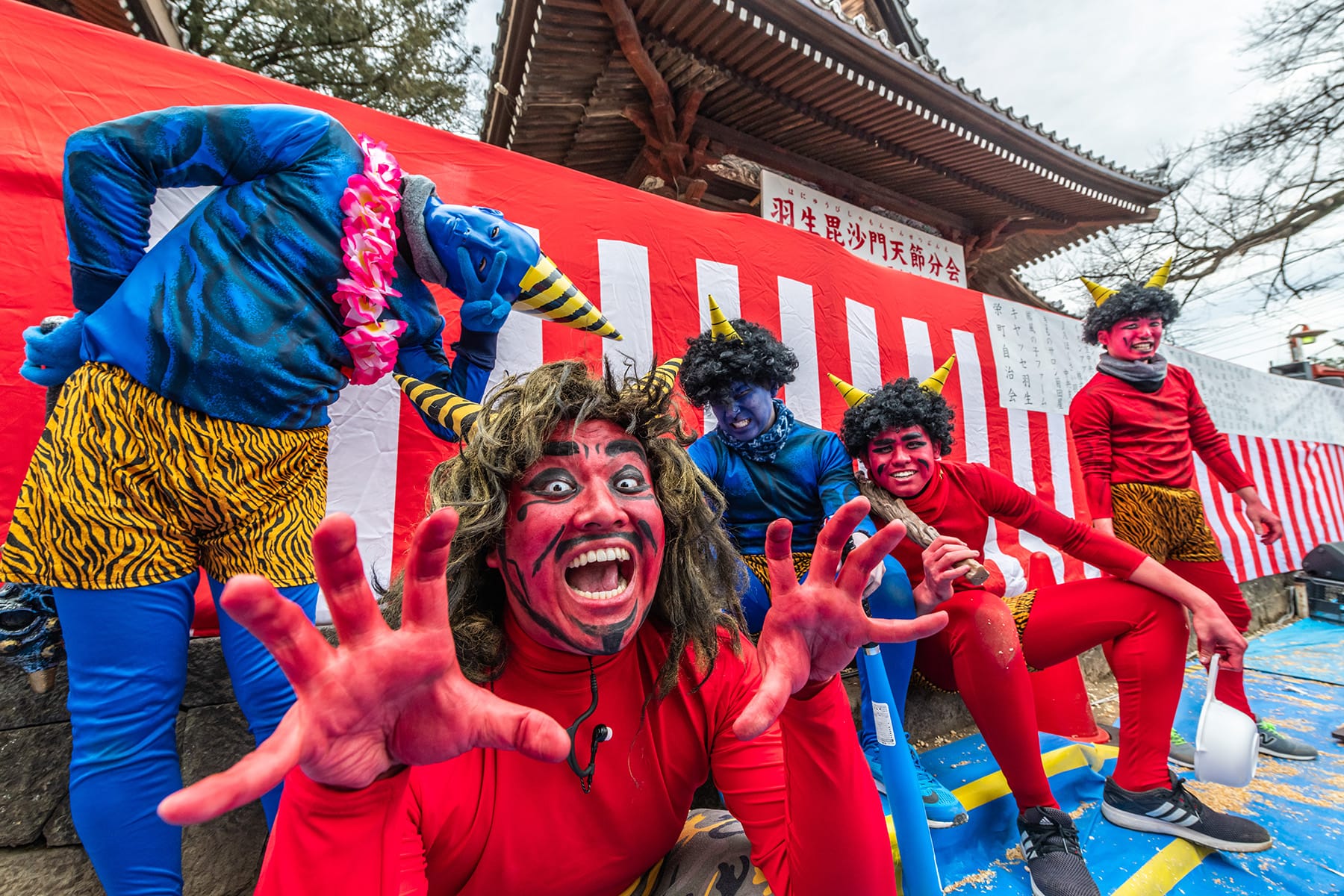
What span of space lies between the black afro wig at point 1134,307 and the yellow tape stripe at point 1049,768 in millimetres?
1989

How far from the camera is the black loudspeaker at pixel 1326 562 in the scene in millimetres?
5363

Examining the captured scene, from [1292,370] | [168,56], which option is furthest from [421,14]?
[1292,370]

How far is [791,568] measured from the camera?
922mm

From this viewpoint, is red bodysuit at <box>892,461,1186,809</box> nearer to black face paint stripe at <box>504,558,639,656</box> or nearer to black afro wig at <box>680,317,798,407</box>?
black afro wig at <box>680,317,798,407</box>

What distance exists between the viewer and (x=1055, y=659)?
2.13m

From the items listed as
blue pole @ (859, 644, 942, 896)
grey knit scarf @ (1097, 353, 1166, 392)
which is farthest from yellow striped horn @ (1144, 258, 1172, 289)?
blue pole @ (859, 644, 942, 896)

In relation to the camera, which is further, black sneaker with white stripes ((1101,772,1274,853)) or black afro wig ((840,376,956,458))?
black afro wig ((840,376,956,458))

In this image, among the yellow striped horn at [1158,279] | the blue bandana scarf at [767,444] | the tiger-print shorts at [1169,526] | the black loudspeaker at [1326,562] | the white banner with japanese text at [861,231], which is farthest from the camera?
the black loudspeaker at [1326,562]

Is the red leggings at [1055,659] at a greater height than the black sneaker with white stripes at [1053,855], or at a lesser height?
greater

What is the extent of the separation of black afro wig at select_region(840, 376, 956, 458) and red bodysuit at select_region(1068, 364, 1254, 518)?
903 millimetres

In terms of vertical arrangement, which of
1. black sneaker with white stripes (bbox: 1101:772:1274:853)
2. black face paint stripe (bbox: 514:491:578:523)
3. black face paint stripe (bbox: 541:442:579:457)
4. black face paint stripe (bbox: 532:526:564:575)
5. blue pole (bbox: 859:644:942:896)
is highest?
black face paint stripe (bbox: 541:442:579:457)

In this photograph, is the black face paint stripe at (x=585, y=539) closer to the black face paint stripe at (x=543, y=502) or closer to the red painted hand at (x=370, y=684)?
the black face paint stripe at (x=543, y=502)

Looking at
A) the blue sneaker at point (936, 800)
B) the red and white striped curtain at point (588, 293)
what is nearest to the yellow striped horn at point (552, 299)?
the red and white striped curtain at point (588, 293)

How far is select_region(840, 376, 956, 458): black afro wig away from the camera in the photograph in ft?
7.68
